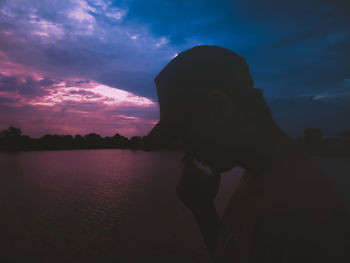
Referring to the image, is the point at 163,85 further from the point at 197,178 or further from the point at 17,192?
the point at 17,192

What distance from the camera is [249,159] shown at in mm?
1470

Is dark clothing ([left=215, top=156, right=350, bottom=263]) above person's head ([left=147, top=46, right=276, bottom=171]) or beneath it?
beneath

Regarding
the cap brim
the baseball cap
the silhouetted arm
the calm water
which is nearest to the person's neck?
the baseball cap

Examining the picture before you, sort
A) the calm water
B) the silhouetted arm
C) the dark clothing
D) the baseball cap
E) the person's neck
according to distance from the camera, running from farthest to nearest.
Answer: the calm water → the silhouetted arm → the baseball cap → the person's neck → the dark clothing

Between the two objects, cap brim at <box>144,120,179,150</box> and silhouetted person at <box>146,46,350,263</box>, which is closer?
silhouetted person at <box>146,46,350,263</box>

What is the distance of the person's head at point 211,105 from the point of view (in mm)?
1475

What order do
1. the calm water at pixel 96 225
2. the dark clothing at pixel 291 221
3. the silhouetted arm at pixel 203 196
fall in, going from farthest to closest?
the calm water at pixel 96 225, the silhouetted arm at pixel 203 196, the dark clothing at pixel 291 221

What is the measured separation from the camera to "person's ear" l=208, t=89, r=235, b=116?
147cm

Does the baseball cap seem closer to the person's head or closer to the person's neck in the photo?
the person's head

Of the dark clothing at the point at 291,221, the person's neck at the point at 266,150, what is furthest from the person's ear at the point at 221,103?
the dark clothing at the point at 291,221

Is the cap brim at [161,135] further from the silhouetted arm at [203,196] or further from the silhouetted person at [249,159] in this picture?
the silhouetted arm at [203,196]

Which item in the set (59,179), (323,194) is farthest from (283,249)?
(59,179)

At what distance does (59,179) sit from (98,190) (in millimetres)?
9722

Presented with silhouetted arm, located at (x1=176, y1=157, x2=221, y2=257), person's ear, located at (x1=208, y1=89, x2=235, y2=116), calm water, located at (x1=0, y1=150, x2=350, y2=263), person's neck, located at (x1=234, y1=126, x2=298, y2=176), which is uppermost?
person's ear, located at (x1=208, y1=89, x2=235, y2=116)
